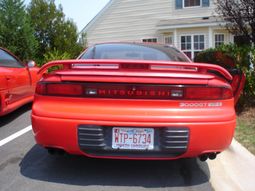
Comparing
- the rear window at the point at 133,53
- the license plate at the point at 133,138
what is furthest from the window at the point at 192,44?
the license plate at the point at 133,138

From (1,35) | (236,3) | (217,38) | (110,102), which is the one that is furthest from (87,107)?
(217,38)

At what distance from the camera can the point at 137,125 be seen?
379cm

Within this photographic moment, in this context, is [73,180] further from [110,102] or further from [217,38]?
[217,38]

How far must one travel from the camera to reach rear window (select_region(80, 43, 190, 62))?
5.08 m

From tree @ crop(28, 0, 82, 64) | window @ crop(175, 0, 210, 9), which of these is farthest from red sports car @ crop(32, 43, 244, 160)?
window @ crop(175, 0, 210, 9)

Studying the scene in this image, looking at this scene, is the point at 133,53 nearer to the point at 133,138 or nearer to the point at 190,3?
the point at 133,138

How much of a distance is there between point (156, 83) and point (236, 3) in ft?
18.0

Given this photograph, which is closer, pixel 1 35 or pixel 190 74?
pixel 190 74

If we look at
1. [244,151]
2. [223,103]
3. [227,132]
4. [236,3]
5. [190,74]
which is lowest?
[244,151]

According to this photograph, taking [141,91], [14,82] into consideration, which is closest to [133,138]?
[141,91]

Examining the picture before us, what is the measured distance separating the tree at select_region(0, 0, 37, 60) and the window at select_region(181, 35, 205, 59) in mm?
9678

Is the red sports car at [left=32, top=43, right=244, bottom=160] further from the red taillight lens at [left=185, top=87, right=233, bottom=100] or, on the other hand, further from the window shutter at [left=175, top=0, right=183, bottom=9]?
the window shutter at [left=175, top=0, right=183, bottom=9]

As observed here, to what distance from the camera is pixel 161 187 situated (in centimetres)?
396

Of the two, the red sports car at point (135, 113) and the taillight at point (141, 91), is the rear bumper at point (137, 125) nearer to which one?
the red sports car at point (135, 113)
